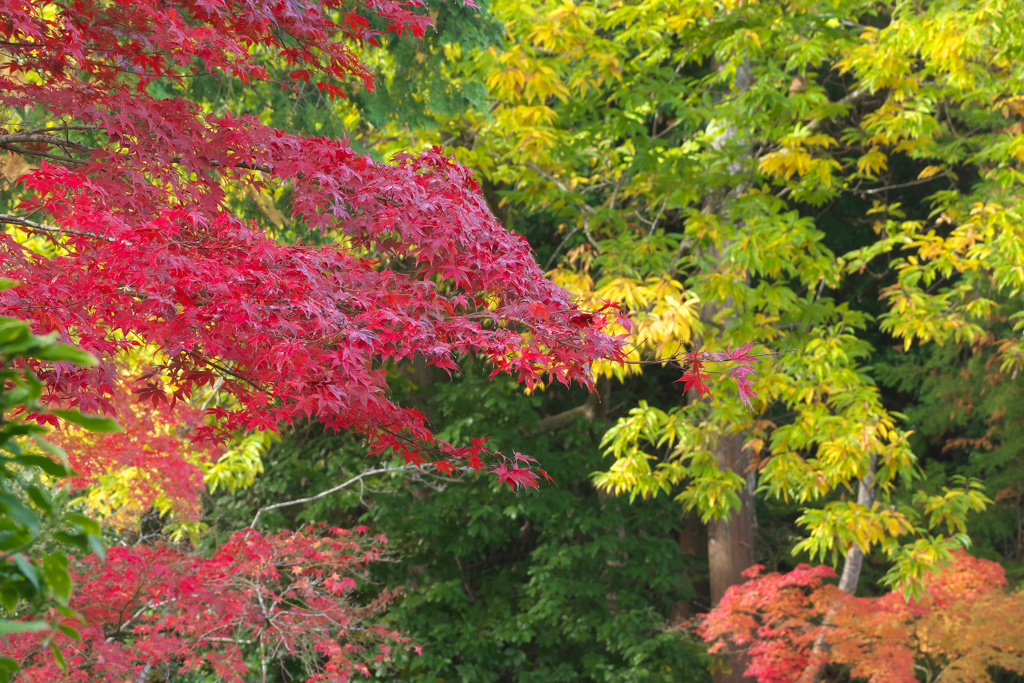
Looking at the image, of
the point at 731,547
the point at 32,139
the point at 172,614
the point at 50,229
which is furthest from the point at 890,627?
the point at 32,139

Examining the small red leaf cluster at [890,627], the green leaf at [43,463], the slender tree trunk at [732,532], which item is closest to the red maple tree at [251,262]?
the green leaf at [43,463]

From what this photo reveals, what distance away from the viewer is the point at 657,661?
6719 mm

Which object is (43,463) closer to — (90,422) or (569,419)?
(90,422)

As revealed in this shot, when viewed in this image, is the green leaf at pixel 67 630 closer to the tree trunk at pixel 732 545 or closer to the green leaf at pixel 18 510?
the green leaf at pixel 18 510

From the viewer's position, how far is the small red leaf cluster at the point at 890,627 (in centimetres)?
509

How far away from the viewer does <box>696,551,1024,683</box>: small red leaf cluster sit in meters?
5.09

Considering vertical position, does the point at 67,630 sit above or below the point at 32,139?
above

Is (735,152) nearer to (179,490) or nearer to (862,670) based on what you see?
(862,670)

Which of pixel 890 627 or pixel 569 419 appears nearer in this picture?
pixel 890 627

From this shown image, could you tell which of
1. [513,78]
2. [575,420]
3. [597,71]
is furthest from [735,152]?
[575,420]

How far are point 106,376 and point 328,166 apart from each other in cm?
84

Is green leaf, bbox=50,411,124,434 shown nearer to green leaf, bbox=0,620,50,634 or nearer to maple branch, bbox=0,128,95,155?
green leaf, bbox=0,620,50,634

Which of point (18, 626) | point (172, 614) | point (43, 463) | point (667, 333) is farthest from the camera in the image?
point (667, 333)

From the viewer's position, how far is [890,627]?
5.22m
